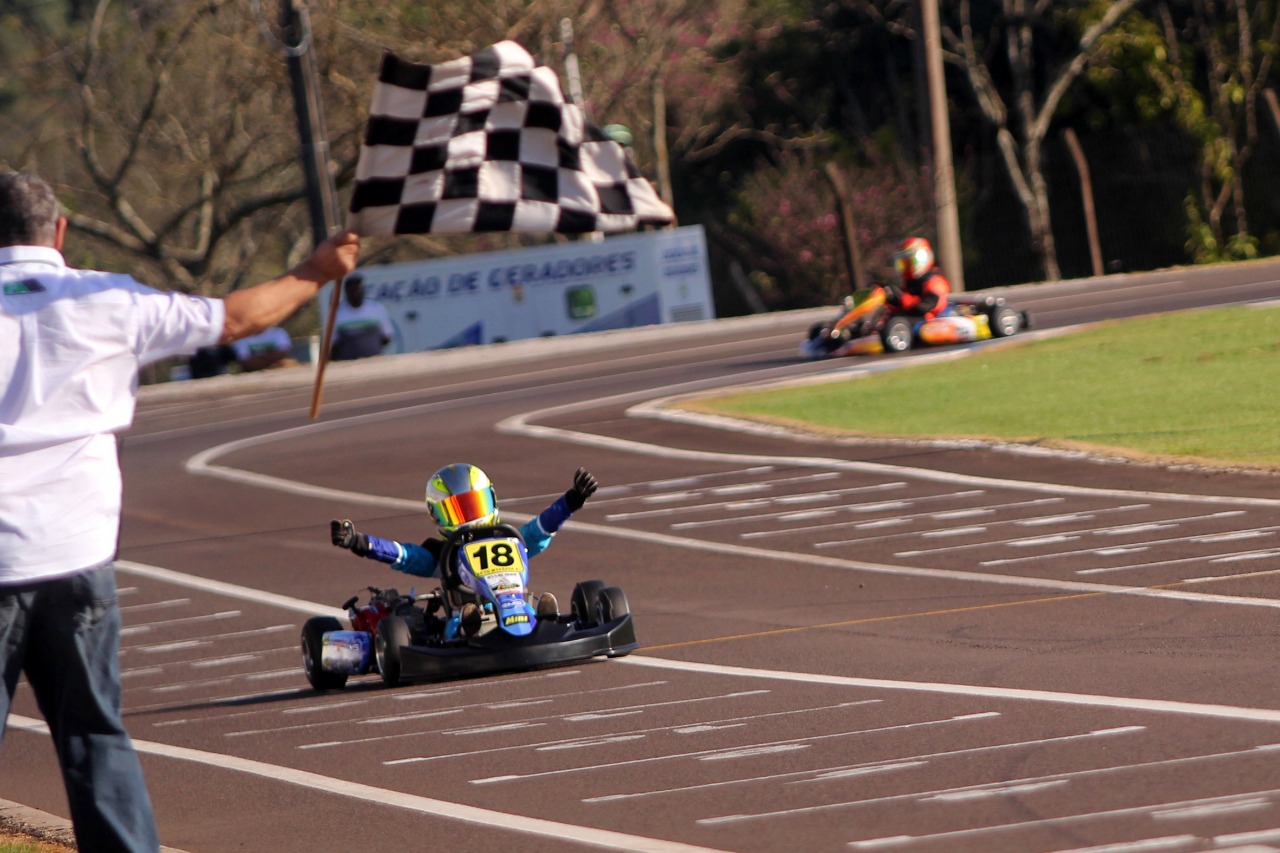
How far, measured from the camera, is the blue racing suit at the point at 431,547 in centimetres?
910

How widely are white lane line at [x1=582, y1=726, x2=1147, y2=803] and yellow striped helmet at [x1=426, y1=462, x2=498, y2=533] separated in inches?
131

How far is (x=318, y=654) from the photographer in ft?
29.8

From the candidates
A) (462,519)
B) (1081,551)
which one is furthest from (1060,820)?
(1081,551)

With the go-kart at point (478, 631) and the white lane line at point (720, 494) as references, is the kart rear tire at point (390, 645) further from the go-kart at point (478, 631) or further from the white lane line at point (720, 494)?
the white lane line at point (720, 494)

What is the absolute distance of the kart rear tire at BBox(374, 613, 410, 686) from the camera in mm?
8898

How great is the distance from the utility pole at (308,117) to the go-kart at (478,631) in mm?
19549

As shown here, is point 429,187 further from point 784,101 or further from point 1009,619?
point 784,101

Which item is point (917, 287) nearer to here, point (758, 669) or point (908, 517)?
point (908, 517)

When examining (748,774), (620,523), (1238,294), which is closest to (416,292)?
(1238,294)

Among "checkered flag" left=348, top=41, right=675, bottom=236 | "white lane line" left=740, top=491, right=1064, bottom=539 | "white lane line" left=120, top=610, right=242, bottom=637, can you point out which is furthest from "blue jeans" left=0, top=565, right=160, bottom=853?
"white lane line" left=740, top=491, right=1064, bottom=539

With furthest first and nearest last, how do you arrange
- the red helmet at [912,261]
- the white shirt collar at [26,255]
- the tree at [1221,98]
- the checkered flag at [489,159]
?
the tree at [1221,98], the red helmet at [912,261], the checkered flag at [489,159], the white shirt collar at [26,255]

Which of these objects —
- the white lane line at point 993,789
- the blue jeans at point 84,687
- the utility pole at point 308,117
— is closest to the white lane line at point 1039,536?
the white lane line at point 993,789

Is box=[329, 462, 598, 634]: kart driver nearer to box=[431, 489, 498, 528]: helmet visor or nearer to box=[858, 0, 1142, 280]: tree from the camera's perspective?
box=[431, 489, 498, 528]: helmet visor

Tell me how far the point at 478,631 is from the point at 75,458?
467cm
